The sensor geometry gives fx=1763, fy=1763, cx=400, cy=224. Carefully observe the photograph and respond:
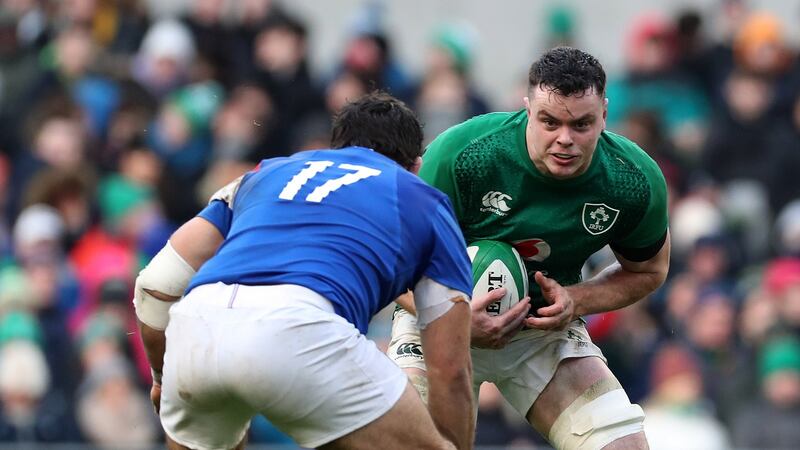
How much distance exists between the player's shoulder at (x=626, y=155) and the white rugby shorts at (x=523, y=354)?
80 centimetres

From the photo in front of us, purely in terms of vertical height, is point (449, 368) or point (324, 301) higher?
point (324, 301)

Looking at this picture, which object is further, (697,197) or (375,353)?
(697,197)

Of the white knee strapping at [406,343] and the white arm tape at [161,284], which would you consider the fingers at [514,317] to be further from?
the white arm tape at [161,284]

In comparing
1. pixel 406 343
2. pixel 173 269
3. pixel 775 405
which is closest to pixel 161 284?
pixel 173 269

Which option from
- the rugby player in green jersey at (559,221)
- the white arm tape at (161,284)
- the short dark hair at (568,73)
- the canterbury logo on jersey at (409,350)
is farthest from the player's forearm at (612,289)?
the white arm tape at (161,284)

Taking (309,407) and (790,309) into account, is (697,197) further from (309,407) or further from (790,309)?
(309,407)

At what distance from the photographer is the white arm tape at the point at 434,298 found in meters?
6.55

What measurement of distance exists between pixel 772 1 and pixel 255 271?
10273mm

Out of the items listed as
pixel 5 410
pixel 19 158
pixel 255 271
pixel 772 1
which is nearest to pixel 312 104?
pixel 19 158

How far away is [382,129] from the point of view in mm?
6816

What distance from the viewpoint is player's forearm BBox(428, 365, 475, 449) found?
6.56 metres

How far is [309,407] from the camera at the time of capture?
618 centimetres

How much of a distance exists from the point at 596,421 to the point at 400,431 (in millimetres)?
1423

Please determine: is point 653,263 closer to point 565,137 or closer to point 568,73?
point 565,137
